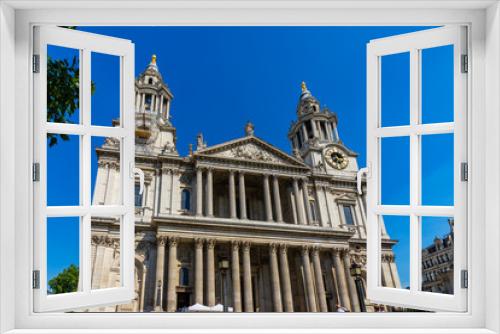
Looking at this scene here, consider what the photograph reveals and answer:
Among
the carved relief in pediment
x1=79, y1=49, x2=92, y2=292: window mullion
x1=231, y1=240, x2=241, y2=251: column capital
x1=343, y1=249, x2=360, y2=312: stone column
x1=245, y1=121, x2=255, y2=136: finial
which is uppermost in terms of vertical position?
x1=245, y1=121, x2=255, y2=136: finial

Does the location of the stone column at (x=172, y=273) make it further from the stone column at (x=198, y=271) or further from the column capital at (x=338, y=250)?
the column capital at (x=338, y=250)

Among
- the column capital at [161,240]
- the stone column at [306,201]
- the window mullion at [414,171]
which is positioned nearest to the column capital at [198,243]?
the column capital at [161,240]

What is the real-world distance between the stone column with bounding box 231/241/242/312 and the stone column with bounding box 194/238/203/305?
1.67 metres

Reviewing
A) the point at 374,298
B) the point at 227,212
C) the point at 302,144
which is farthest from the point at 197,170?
the point at 374,298

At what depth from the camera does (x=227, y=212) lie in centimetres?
2581

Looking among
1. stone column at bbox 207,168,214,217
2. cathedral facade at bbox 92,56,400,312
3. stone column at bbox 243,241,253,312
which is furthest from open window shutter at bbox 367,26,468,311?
stone column at bbox 207,168,214,217

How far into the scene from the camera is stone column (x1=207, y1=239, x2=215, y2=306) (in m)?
19.8

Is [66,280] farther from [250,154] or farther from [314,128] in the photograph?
[314,128]

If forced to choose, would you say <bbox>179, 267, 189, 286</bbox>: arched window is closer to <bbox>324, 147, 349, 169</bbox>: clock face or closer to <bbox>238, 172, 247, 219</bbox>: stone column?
<bbox>238, 172, 247, 219</bbox>: stone column

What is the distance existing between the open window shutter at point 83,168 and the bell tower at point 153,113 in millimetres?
21517

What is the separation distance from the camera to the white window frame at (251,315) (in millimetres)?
2566

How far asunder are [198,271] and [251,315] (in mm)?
18484

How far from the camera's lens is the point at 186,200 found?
24.8 meters
